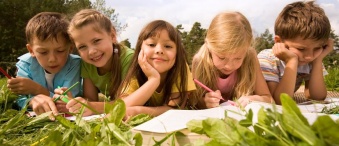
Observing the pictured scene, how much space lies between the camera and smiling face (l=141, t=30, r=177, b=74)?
1.79m

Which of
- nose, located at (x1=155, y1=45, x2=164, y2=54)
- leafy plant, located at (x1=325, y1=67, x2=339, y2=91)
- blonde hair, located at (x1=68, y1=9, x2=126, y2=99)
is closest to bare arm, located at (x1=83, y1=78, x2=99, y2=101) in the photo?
blonde hair, located at (x1=68, y1=9, x2=126, y2=99)

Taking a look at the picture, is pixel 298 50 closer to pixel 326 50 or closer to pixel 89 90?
pixel 326 50

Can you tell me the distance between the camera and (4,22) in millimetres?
16938

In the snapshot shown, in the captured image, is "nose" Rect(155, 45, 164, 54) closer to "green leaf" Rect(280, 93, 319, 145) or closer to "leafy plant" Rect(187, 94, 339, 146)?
"leafy plant" Rect(187, 94, 339, 146)

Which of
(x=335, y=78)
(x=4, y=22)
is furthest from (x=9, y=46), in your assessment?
(x=335, y=78)

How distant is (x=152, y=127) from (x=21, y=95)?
127cm

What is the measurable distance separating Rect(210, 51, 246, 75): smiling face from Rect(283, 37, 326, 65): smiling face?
0.49 m

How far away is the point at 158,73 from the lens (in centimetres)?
179

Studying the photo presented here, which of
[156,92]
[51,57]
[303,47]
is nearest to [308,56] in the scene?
[303,47]

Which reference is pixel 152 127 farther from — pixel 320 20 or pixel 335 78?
pixel 335 78

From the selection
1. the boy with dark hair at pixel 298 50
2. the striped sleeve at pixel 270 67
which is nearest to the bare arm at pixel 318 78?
the boy with dark hair at pixel 298 50

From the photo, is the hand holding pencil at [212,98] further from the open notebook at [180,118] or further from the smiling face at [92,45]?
the smiling face at [92,45]

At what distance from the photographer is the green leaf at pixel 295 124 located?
473 mm

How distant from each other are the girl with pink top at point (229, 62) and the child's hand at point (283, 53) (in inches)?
9.8
